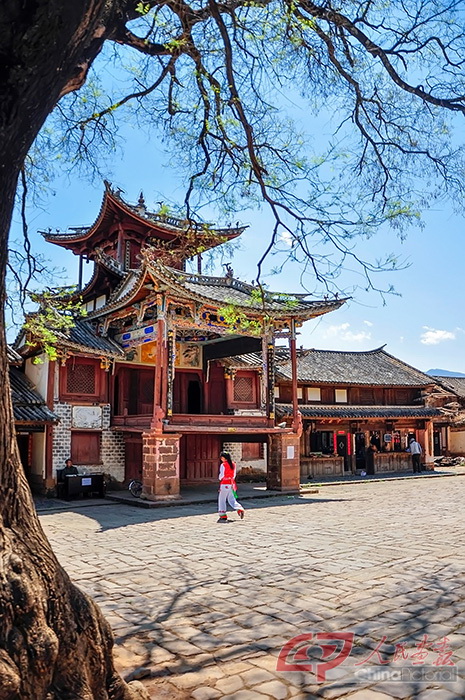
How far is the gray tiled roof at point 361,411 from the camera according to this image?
23.9 meters

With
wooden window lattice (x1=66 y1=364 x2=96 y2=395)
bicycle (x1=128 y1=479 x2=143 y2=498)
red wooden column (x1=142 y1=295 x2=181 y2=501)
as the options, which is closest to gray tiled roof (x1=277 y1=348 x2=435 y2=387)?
wooden window lattice (x1=66 y1=364 x2=96 y2=395)

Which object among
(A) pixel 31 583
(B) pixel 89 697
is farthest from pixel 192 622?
(A) pixel 31 583

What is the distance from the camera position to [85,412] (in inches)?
673

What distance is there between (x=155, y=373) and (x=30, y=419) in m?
3.74

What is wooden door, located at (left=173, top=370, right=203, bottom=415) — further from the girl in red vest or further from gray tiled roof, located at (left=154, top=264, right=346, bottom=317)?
the girl in red vest

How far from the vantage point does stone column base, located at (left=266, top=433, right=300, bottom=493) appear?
1733cm

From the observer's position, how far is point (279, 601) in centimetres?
584

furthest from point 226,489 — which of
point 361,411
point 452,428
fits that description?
point 452,428

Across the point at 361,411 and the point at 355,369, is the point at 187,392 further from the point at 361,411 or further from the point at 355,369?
the point at 355,369

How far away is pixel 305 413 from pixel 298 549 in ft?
50.5

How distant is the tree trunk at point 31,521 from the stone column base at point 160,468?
1158cm

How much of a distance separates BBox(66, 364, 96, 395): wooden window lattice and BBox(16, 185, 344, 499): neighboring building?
0.10 ft

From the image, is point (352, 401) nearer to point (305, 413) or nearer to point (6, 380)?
point (305, 413)

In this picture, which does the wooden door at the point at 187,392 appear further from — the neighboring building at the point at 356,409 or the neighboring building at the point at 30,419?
the neighboring building at the point at 30,419
